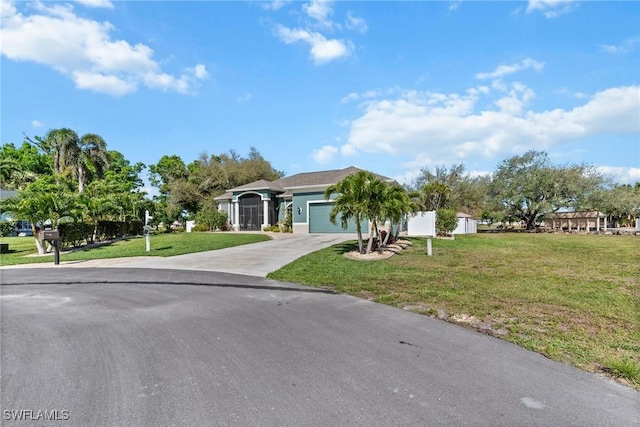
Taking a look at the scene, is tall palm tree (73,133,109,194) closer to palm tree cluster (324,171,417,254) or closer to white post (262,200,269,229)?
white post (262,200,269,229)

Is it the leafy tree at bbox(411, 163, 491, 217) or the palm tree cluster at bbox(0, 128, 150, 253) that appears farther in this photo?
the leafy tree at bbox(411, 163, 491, 217)

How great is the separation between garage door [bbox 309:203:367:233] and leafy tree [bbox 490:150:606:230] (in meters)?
23.5

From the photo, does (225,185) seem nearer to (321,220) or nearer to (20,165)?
(321,220)

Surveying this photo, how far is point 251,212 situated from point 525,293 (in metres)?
23.1

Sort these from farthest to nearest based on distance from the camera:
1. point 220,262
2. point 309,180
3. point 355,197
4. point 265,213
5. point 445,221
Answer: point 265,213, point 309,180, point 445,221, point 355,197, point 220,262

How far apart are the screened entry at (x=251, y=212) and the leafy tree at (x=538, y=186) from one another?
2702 centimetres

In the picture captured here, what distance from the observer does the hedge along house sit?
23.8m

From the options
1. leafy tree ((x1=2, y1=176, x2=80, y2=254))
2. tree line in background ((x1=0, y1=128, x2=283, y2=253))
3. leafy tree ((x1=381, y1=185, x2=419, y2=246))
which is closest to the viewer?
leafy tree ((x1=381, y1=185, x2=419, y2=246))

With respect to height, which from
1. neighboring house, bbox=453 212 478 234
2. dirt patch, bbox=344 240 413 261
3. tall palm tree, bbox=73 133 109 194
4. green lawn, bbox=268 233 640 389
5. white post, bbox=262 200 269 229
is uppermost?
tall palm tree, bbox=73 133 109 194

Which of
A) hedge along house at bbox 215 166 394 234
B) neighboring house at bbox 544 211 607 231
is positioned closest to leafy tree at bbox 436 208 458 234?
hedge along house at bbox 215 166 394 234

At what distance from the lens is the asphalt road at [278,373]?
2.71 m

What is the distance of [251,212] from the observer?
90.7 ft

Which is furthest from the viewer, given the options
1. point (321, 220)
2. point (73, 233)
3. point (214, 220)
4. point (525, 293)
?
point (214, 220)

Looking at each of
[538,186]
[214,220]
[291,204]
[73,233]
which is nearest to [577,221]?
[538,186]
